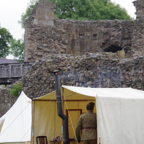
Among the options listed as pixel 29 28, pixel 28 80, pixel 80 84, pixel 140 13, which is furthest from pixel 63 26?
pixel 80 84

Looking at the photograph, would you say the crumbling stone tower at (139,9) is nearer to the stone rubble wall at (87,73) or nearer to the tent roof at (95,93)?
the stone rubble wall at (87,73)

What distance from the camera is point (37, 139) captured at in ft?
29.7

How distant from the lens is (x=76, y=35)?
22.8m

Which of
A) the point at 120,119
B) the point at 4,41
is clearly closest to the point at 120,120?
the point at 120,119

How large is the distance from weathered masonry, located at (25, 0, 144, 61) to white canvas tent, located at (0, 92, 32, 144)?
362 inches

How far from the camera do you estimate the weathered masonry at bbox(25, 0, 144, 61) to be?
20969 millimetres

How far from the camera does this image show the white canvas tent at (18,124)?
1056cm

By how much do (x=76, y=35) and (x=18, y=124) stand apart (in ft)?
41.8

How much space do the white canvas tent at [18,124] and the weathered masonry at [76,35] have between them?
918 centimetres

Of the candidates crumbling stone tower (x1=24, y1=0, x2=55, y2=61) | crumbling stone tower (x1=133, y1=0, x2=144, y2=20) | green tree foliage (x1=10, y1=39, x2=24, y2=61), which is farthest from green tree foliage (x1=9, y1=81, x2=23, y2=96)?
green tree foliage (x1=10, y1=39, x2=24, y2=61)

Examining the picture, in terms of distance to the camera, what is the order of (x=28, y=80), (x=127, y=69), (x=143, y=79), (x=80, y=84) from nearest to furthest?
(x=143, y=79)
(x=127, y=69)
(x=80, y=84)
(x=28, y=80)

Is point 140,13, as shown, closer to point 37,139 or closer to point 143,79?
point 143,79

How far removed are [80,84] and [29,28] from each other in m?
9.00

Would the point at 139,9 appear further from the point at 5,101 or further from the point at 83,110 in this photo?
the point at 83,110
